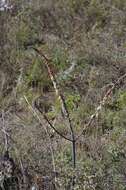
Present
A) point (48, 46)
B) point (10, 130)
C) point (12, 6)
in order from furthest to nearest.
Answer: point (12, 6) → point (48, 46) → point (10, 130)

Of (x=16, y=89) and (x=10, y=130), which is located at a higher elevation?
(x=16, y=89)

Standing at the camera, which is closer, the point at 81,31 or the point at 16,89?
the point at 16,89

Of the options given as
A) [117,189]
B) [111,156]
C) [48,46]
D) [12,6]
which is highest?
[12,6]

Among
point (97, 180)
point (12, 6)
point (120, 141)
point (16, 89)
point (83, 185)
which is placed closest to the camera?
point (83, 185)

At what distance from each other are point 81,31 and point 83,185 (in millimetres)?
3245

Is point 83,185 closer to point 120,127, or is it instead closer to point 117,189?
point 117,189

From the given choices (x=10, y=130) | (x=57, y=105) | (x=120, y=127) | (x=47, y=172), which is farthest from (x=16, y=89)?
(x=47, y=172)

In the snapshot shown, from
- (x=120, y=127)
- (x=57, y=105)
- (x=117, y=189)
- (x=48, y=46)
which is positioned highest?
(x=48, y=46)

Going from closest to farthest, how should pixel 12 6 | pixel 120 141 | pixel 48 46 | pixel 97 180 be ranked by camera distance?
1. pixel 97 180
2. pixel 120 141
3. pixel 48 46
4. pixel 12 6

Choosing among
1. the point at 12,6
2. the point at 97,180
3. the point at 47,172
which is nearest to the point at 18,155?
the point at 47,172

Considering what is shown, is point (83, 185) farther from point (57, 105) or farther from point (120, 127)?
point (57, 105)

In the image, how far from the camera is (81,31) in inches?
246

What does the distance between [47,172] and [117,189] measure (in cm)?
55

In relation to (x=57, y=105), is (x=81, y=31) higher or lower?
higher
